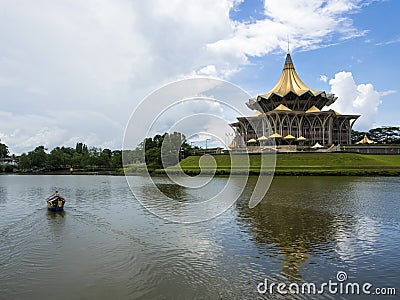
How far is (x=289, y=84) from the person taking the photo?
273 feet

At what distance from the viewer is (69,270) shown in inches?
451

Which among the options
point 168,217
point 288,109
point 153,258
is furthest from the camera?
point 288,109

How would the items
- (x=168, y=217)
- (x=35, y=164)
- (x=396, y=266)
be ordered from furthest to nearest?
1. (x=35, y=164)
2. (x=168, y=217)
3. (x=396, y=266)

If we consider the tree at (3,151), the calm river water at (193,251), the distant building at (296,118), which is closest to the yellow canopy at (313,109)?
the distant building at (296,118)

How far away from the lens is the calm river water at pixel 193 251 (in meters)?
10.0

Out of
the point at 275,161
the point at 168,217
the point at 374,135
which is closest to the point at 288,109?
the point at 275,161

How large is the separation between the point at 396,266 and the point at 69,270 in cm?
1008

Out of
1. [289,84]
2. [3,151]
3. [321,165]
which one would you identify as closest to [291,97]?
A: [289,84]

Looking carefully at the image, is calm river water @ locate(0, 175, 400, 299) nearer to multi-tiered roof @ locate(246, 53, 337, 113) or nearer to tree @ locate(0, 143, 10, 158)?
multi-tiered roof @ locate(246, 53, 337, 113)

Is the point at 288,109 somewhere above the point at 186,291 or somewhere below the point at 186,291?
above

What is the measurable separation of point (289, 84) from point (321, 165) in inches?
1357

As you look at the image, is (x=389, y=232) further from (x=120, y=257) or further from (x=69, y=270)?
(x=69, y=270)

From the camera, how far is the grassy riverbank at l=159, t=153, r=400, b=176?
47906mm

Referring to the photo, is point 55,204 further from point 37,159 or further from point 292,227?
point 37,159
